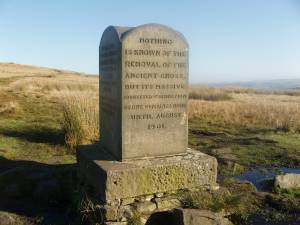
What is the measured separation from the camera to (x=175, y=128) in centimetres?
498

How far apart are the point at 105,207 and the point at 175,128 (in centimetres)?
146

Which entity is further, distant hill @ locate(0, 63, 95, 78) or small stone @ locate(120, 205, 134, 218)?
distant hill @ locate(0, 63, 95, 78)

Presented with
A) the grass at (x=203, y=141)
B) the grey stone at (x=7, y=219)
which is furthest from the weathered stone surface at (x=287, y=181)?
the grey stone at (x=7, y=219)

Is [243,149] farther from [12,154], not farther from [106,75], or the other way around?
[12,154]

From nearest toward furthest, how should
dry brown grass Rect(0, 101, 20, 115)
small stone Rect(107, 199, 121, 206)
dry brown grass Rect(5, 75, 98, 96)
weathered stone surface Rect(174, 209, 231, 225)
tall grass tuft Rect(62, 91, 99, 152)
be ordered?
weathered stone surface Rect(174, 209, 231, 225), small stone Rect(107, 199, 121, 206), tall grass tuft Rect(62, 91, 99, 152), dry brown grass Rect(0, 101, 20, 115), dry brown grass Rect(5, 75, 98, 96)

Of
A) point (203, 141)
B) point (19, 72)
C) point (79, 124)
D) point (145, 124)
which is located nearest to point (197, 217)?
point (145, 124)

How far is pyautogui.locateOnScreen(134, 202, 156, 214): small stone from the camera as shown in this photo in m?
4.36

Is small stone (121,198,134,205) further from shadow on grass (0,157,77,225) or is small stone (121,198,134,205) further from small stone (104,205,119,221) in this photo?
shadow on grass (0,157,77,225)

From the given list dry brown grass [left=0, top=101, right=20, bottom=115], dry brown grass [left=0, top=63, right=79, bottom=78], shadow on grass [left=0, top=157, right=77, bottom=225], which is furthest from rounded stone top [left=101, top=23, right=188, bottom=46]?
dry brown grass [left=0, top=63, right=79, bottom=78]

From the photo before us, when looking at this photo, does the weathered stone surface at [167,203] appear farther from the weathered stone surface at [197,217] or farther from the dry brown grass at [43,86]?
the dry brown grass at [43,86]

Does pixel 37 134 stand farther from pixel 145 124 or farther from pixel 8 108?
pixel 145 124

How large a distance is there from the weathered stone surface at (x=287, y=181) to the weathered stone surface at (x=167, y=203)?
200 centimetres

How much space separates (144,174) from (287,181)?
263 centimetres

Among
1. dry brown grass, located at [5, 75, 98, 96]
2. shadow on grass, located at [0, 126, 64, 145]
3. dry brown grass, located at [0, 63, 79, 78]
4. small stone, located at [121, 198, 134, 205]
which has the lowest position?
small stone, located at [121, 198, 134, 205]
